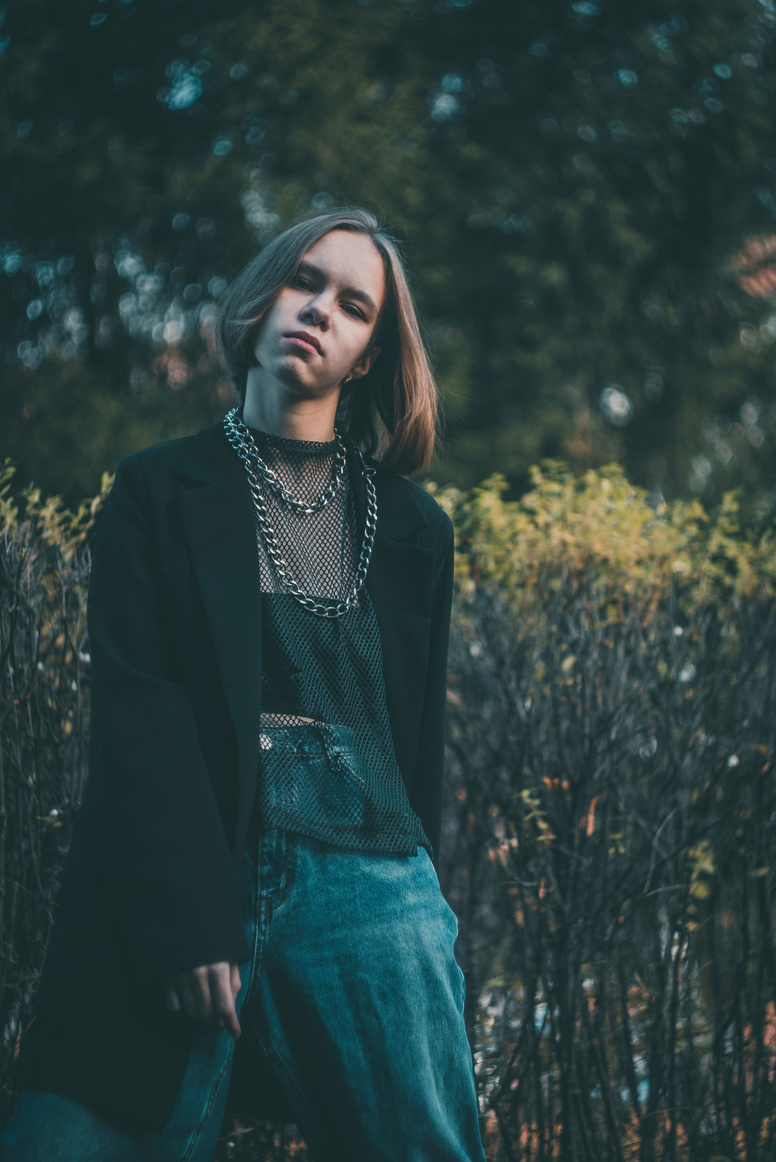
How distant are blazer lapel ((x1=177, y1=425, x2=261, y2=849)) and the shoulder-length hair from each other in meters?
0.28

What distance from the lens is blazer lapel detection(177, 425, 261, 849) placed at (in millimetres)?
1335

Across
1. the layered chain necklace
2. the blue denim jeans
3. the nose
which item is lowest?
the blue denim jeans

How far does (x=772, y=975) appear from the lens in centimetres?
273

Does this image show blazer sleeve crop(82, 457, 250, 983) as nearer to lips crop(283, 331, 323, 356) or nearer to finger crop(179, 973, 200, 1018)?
finger crop(179, 973, 200, 1018)

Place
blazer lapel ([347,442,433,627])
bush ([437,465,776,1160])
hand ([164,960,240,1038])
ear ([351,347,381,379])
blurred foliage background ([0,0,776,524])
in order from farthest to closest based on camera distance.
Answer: blurred foliage background ([0,0,776,524]) → bush ([437,465,776,1160]) → ear ([351,347,381,379]) → blazer lapel ([347,442,433,627]) → hand ([164,960,240,1038])

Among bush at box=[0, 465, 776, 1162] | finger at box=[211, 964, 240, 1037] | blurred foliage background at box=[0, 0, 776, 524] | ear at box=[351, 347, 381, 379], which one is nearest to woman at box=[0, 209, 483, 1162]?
finger at box=[211, 964, 240, 1037]

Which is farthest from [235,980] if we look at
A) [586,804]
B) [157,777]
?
[586,804]

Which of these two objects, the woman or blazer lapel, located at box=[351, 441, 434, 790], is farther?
blazer lapel, located at box=[351, 441, 434, 790]

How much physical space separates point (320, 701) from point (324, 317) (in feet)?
2.28

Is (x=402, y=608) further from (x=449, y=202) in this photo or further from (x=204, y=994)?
(x=449, y=202)

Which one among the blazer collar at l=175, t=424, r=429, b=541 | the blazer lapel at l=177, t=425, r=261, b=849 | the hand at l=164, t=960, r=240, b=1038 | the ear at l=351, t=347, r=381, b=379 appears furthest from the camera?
the ear at l=351, t=347, r=381, b=379

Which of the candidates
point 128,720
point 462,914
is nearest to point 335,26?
point 462,914

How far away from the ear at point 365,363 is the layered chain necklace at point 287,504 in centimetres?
17

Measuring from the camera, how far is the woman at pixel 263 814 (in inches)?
48.2
